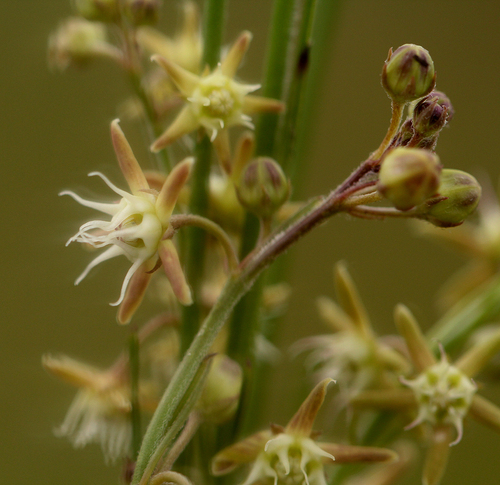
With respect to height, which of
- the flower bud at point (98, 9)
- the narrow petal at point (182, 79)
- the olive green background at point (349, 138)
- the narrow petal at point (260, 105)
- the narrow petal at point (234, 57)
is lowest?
the olive green background at point (349, 138)

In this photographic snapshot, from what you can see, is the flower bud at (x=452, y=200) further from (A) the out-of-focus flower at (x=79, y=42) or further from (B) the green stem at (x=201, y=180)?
(A) the out-of-focus flower at (x=79, y=42)

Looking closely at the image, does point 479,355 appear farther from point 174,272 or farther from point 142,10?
point 142,10

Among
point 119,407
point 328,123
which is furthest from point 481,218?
point 328,123

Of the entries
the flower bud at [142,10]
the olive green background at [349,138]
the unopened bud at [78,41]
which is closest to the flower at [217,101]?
the flower bud at [142,10]

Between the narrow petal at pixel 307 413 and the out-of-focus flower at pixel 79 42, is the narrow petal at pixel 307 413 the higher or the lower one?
the lower one

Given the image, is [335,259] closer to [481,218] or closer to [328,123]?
[328,123]

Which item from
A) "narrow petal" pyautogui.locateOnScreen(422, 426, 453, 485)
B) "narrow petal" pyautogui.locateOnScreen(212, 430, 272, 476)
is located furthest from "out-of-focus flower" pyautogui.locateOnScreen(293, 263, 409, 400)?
"narrow petal" pyautogui.locateOnScreen(212, 430, 272, 476)

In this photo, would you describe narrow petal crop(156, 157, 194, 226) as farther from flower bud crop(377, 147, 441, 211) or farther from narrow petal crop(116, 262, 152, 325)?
flower bud crop(377, 147, 441, 211)
